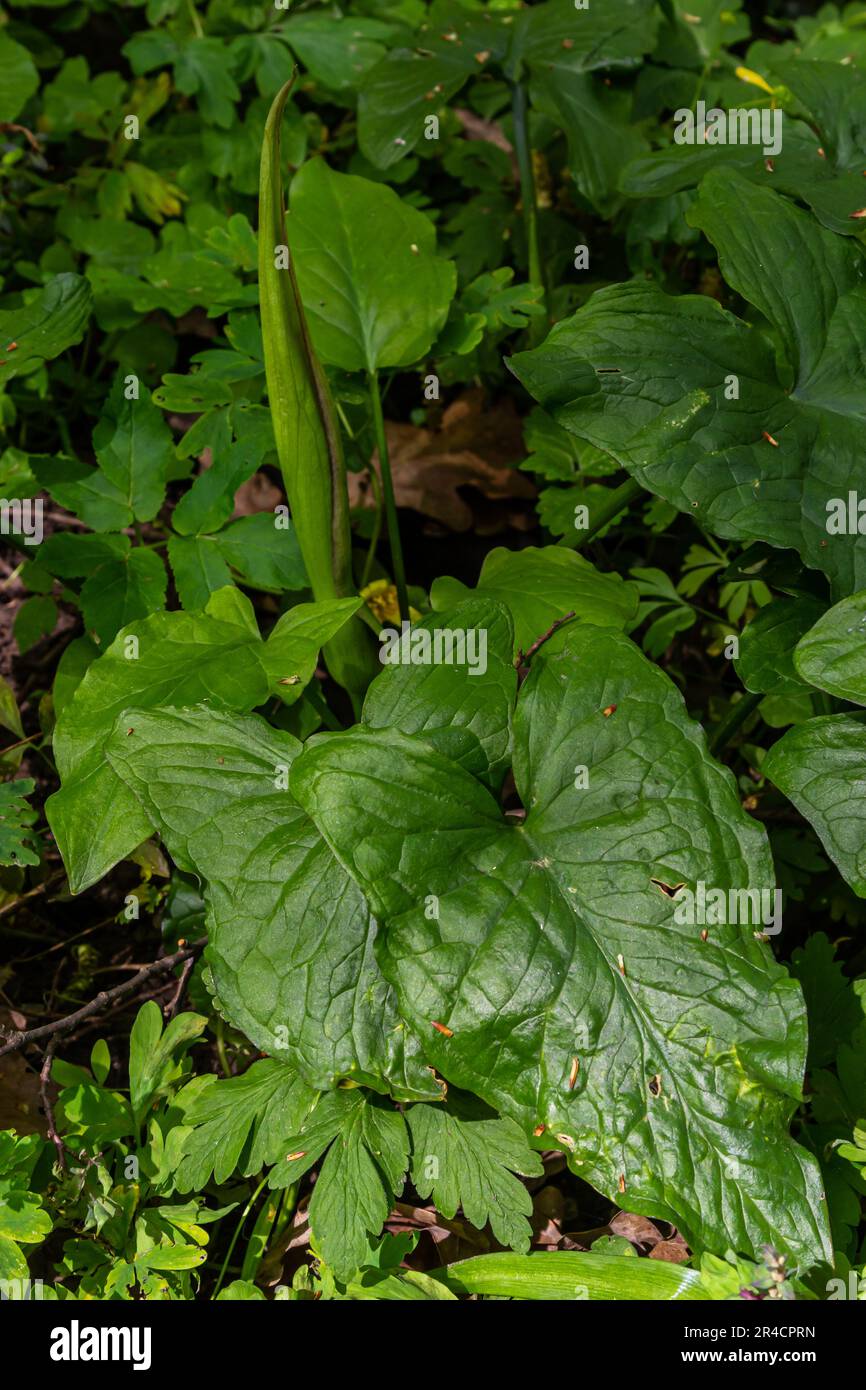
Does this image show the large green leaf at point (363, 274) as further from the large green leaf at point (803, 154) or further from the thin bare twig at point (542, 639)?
the thin bare twig at point (542, 639)

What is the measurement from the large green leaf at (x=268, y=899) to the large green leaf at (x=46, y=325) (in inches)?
28.4

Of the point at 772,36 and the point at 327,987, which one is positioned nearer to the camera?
the point at 327,987

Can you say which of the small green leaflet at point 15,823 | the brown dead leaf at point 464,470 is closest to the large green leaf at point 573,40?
the brown dead leaf at point 464,470

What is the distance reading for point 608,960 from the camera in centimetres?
138

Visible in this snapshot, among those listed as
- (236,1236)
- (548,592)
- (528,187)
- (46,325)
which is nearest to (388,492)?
(548,592)

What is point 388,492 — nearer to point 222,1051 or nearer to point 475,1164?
point 222,1051

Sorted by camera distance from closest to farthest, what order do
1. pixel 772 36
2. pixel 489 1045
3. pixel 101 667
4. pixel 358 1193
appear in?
pixel 489 1045
pixel 358 1193
pixel 101 667
pixel 772 36

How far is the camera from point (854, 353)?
172 cm

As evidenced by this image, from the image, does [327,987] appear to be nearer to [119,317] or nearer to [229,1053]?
[229,1053]

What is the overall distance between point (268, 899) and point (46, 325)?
3.65ft

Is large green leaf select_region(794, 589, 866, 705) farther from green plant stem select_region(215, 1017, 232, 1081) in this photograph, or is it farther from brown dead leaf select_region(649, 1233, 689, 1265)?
green plant stem select_region(215, 1017, 232, 1081)

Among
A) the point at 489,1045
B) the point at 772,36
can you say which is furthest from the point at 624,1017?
the point at 772,36

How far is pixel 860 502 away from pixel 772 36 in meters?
3.23

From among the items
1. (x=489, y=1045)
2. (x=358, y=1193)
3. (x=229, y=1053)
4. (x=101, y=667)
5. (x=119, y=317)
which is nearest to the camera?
(x=489, y=1045)
